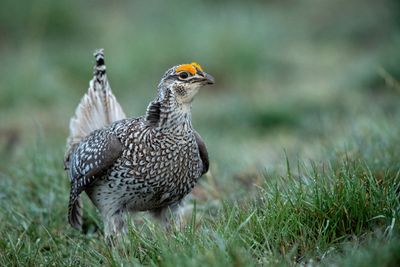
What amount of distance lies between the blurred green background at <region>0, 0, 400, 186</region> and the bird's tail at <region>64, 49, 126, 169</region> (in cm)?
63

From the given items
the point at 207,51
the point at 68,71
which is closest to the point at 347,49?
the point at 207,51

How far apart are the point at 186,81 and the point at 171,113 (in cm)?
23

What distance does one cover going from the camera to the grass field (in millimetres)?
4055

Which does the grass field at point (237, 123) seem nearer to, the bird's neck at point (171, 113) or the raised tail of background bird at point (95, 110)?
the raised tail of background bird at point (95, 110)

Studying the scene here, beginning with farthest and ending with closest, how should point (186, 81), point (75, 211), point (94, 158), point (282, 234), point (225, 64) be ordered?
point (225, 64) < point (75, 211) < point (94, 158) < point (186, 81) < point (282, 234)

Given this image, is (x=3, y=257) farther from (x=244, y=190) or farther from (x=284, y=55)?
(x=284, y=55)

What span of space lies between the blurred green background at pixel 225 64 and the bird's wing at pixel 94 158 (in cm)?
132

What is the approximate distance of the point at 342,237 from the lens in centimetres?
402

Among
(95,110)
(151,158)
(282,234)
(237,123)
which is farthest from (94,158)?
(237,123)

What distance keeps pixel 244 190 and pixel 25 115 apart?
469 centimetres

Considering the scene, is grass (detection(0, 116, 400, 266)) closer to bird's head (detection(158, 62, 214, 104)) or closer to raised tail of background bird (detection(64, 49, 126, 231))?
bird's head (detection(158, 62, 214, 104))

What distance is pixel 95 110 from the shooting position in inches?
227

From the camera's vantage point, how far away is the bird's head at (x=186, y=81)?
4.64m

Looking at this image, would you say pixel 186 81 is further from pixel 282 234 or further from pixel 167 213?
pixel 282 234
